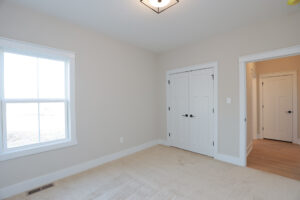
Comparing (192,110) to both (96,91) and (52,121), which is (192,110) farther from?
(52,121)

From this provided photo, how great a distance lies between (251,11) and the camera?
7.66ft

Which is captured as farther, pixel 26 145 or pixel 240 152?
pixel 240 152

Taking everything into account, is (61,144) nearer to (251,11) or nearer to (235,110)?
(235,110)

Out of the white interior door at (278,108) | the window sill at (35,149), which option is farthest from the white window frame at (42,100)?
the white interior door at (278,108)

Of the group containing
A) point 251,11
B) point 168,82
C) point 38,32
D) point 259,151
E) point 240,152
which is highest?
point 251,11

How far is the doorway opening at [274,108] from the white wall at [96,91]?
264 centimetres

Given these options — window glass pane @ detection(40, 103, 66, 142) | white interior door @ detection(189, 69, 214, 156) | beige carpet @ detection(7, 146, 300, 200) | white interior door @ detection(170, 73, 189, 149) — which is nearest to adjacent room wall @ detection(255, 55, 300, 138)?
white interior door @ detection(189, 69, 214, 156)

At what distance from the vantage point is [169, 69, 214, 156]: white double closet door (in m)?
3.41

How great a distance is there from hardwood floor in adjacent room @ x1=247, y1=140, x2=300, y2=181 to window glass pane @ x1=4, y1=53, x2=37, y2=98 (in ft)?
13.8

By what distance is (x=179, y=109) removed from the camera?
398cm

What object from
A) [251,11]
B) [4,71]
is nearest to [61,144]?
[4,71]

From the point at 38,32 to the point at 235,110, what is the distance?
12.5ft

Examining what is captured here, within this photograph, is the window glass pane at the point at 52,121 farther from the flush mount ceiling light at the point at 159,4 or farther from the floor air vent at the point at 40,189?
the flush mount ceiling light at the point at 159,4

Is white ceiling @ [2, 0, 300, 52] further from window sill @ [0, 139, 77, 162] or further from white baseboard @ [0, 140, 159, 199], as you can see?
white baseboard @ [0, 140, 159, 199]
